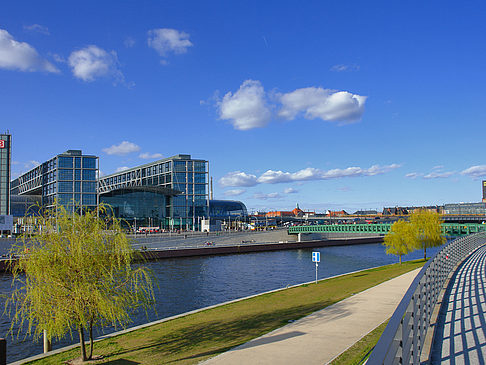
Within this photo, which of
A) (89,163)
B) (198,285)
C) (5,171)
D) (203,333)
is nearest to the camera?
(203,333)

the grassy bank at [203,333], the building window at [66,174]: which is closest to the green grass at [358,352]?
the grassy bank at [203,333]

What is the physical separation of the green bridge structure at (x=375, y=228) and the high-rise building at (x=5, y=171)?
289ft

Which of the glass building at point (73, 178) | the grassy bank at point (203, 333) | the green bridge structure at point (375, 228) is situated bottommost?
the grassy bank at point (203, 333)

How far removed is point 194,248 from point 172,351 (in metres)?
68.0

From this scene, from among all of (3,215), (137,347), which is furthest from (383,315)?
(3,215)

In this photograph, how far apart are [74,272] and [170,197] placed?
139170 millimetres

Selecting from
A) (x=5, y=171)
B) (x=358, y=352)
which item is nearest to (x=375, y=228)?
(x=358, y=352)

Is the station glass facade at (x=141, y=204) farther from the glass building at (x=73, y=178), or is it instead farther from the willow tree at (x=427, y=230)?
the willow tree at (x=427, y=230)

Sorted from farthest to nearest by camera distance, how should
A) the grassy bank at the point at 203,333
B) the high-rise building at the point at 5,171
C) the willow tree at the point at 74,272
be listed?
the high-rise building at the point at 5,171 → the grassy bank at the point at 203,333 → the willow tree at the point at 74,272

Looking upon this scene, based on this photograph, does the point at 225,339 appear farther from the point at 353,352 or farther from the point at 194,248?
the point at 194,248

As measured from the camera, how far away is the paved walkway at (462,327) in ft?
24.9

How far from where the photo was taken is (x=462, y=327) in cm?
963

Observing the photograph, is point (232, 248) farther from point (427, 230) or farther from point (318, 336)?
point (318, 336)

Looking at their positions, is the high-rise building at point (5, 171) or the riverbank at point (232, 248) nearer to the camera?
the riverbank at point (232, 248)
